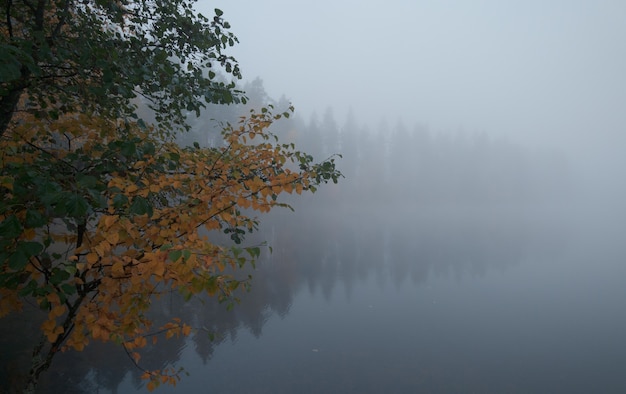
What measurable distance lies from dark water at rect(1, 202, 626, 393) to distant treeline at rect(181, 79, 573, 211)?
37.0 metres

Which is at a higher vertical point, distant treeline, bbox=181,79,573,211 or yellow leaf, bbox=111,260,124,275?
distant treeline, bbox=181,79,573,211

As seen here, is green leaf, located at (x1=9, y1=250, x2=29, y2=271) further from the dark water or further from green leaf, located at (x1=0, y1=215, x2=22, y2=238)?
the dark water

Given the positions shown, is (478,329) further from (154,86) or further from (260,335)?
(154,86)

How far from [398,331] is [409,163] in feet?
243

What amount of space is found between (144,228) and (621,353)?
52.8 feet

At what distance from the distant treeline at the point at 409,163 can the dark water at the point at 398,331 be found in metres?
37.0

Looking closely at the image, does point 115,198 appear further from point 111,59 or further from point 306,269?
point 306,269

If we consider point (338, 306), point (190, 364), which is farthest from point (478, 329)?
point (190, 364)

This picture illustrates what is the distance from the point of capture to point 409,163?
Result: 8275 cm

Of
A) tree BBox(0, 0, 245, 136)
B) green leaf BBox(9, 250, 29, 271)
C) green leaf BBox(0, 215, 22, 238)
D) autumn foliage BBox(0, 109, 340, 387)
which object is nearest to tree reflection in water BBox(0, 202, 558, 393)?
autumn foliage BBox(0, 109, 340, 387)

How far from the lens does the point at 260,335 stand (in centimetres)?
1173

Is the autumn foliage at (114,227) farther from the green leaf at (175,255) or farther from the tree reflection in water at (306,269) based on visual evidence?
the tree reflection in water at (306,269)

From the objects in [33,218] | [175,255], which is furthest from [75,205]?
[175,255]

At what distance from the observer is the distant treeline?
64.6 meters
